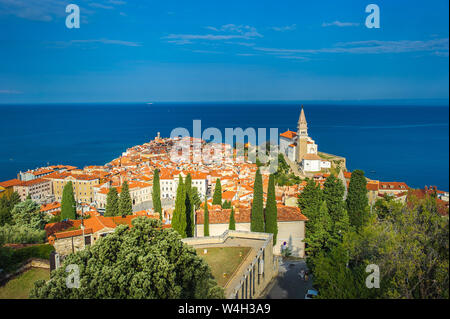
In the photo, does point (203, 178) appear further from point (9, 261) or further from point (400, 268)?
point (400, 268)

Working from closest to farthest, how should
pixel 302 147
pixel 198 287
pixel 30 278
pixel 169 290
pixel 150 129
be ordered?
1. pixel 169 290
2. pixel 198 287
3. pixel 30 278
4. pixel 302 147
5. pixel 150 129

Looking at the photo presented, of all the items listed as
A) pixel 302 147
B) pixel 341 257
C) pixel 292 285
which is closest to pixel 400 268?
pixel 341 257

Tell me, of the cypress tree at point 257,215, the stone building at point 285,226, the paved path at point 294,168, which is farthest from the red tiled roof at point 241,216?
the paved path at point 294,168

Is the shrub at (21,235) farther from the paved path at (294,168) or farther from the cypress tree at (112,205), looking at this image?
the paved path at (294,168)

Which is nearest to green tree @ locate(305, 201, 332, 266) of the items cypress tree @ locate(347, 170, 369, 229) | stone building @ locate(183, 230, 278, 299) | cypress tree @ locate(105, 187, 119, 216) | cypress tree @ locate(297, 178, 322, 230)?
stone building @ locate(183, 230, 278, 299)

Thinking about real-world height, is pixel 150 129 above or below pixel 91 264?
above

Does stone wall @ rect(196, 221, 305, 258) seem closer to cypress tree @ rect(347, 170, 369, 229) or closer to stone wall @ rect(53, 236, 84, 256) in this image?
cypress tree @ rect(347, 170, 369, 229)

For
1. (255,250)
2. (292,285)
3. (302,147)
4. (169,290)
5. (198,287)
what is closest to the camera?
(169,290)
